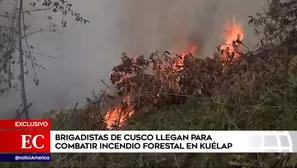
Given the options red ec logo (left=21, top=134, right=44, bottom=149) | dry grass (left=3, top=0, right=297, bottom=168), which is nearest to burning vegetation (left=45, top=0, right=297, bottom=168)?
dry grass (left=3, top=0, right=297, bottom=168)

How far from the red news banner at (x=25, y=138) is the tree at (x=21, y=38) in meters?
0.11

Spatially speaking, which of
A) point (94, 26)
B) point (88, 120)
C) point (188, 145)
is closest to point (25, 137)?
point (88, 120)

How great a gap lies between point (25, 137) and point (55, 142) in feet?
0.73

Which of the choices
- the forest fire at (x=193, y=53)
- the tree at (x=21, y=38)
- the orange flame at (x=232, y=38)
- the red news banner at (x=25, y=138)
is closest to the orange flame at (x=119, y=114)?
the forest fire at (x=193, y=53)

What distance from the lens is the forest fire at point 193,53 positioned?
3004 millimetres

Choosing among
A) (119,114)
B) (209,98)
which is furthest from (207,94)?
(119,114)

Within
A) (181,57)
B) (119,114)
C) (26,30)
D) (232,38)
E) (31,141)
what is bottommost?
(31,141)

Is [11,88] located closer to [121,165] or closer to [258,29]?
[121,165]

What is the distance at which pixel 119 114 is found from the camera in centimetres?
301

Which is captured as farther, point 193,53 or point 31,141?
point 193,53

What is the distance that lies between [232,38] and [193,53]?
30 centimetres

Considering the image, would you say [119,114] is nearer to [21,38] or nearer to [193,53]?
[193,53]

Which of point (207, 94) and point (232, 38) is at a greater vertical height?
point (232, 38)

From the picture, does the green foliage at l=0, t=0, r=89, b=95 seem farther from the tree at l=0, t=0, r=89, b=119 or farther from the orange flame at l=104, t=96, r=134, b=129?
the orange flame at l=104, t=96, r=134, b=129
